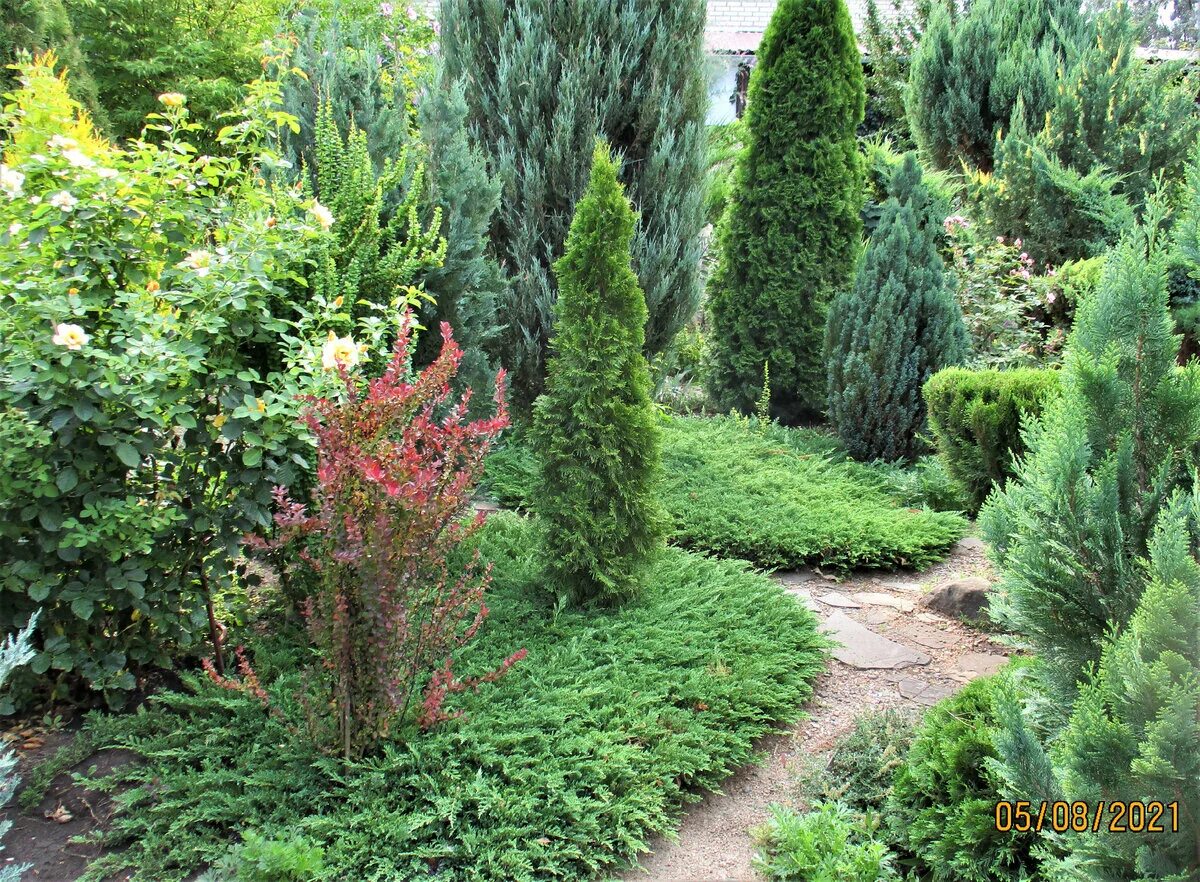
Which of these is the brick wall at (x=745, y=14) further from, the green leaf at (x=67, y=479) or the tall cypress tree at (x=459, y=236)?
the green leaf at (x=67, y=479)

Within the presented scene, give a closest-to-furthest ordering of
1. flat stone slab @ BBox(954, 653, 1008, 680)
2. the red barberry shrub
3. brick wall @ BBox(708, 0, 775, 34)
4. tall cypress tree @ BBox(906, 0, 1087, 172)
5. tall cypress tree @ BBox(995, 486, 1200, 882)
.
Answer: tall cypress tree @ BBox(995, 486, 1200, 882) → the red barberry shrub → flat stone slab @ BBox(954, 653, 1008, 680) → tall cypress tree @ BBox(906, 0, 1087, 172) → brick wall @ BBox(708, 0, 775, 34)

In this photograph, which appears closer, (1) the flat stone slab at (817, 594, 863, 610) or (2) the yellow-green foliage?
(2) the yellow-green foliage

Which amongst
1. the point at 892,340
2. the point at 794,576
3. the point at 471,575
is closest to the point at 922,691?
the point at 794,576

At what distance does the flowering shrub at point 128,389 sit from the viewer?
8.58ft

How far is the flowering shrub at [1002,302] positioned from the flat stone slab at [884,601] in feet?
10.5

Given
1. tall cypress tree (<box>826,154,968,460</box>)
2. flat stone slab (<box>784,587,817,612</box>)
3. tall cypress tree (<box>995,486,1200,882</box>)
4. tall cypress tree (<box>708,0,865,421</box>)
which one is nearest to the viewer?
tall cypress tree (<box>995,486,1200,882</box>)

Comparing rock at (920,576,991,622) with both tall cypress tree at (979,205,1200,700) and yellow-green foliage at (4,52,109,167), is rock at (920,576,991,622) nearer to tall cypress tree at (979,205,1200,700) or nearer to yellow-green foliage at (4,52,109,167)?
tall cypress tree at (979,205,1200,700)

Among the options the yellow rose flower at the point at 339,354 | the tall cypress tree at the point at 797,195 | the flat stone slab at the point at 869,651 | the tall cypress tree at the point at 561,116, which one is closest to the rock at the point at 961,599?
the flat stone slab at the point at 869,651

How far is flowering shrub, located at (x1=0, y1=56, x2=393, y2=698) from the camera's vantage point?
2615 mm

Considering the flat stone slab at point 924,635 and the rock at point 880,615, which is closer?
the flat stone slab at point 924,635

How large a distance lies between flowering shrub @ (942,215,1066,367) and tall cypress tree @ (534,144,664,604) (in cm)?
437

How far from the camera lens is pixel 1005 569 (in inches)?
93.7

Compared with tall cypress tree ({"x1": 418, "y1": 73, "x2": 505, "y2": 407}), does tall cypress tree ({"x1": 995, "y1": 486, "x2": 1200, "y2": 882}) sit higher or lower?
lower

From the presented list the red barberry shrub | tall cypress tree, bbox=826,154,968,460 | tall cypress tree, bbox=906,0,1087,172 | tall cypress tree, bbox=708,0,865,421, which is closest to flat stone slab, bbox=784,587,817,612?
the red barberry shrub
